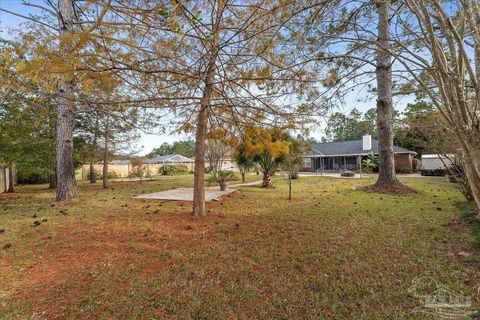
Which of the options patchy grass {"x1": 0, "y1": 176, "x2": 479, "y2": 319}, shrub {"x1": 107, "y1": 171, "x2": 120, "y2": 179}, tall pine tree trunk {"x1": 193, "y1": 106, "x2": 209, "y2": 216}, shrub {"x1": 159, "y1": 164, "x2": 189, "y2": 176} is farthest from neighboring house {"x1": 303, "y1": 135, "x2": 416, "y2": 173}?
patchy grass {"x1": 0, "y1": 176, "x2": 479, "y2": 319}

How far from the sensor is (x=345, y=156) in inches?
1188

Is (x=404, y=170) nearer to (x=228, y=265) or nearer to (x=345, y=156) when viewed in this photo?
(x=345, y=156)

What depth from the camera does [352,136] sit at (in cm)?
5022

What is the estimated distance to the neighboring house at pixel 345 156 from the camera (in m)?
26.2

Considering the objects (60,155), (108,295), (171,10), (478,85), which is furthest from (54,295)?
(60,155)

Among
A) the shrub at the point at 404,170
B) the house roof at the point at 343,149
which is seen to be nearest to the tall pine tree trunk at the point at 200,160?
the house roof at the point at 343,149

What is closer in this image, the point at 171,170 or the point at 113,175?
the point at 113,175

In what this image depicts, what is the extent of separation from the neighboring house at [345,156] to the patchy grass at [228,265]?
23330 mm

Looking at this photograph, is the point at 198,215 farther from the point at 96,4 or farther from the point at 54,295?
the point at 96,4

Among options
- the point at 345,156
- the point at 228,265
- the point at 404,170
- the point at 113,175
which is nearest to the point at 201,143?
the point at 228,265

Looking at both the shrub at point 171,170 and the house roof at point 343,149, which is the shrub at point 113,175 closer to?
the shrub at point 171,170

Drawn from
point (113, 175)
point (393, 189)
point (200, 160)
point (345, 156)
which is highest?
point (345, 156)

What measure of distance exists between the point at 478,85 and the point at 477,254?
112 inches

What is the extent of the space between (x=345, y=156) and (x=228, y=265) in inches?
1184
